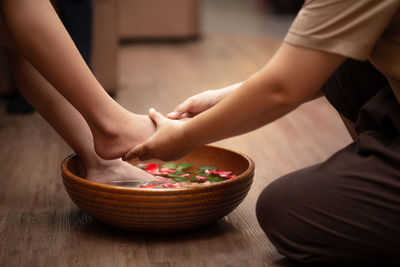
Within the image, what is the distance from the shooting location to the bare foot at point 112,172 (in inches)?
48.3

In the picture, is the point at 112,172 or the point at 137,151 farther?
the point at 112,172

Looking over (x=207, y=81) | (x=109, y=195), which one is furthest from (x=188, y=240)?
(x=207, y=81)

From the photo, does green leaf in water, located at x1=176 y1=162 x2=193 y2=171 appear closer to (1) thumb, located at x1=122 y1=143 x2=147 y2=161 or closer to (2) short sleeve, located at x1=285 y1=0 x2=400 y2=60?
(1) thumb, located at x1=122 y1=143 x2=147 y2=161

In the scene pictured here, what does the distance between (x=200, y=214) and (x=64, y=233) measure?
0.95 feet

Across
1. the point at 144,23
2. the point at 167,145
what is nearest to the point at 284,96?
the point at 167,145

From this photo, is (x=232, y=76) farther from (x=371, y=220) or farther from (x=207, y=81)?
(x=371, y=220)

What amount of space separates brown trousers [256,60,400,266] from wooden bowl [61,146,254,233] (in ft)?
0.32

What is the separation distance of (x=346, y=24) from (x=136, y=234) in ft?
1.96

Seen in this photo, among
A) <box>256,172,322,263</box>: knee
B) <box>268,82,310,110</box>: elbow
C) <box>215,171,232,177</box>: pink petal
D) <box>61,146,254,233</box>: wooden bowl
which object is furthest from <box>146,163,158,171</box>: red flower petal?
<box>268,82,310,110</box>: elbow

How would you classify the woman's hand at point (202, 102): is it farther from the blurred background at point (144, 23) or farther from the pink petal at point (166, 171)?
the blurred background at point (144, 23)

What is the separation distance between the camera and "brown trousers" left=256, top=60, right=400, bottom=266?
92 cm

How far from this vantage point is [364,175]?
37.0 inches

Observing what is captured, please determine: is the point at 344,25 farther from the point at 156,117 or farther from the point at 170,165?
the point at 170,165

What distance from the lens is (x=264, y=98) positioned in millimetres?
891
